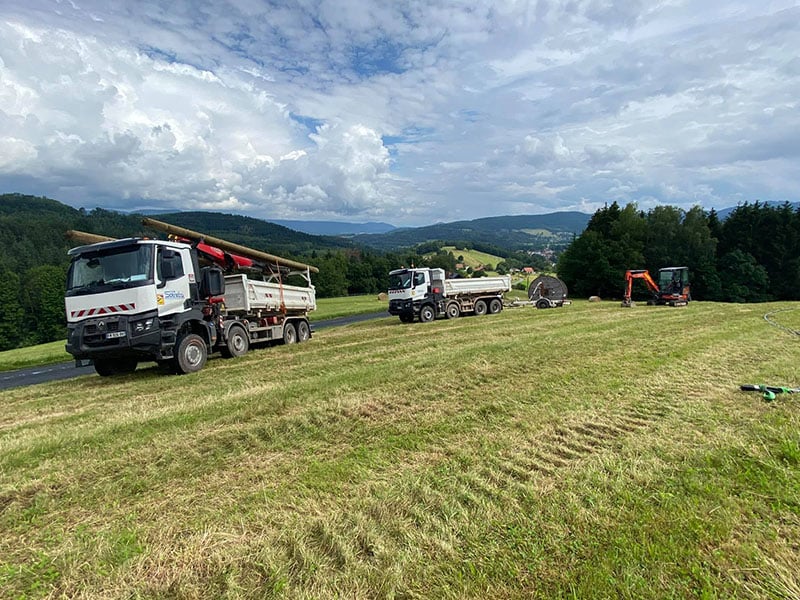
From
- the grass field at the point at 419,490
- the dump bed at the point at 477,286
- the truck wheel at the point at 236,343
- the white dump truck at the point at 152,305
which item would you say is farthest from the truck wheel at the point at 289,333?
the dump bed at the point at 477,286

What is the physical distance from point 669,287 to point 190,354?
2819cm

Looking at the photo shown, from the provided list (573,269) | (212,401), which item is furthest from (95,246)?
(573,269)

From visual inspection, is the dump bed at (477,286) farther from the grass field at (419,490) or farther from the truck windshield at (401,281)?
the grass field at (419,490)

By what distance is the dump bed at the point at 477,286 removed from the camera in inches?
849

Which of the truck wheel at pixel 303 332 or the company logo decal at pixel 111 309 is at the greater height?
the company logo decal at pixel 111 309

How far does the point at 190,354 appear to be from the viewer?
9812 mm

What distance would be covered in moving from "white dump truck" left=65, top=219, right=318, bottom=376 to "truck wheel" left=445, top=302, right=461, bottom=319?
Result: 1086 centimetres

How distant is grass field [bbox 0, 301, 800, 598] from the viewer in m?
2.51

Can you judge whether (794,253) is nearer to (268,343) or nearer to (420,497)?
(268,343)

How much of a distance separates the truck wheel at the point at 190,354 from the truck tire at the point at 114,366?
1.90 m

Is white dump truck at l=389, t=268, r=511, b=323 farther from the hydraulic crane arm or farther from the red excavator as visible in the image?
the red excavator

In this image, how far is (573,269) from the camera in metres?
51.9

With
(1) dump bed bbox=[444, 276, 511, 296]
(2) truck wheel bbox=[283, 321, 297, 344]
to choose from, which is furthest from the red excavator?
(2) truck wheel bbox=[283, 321, 297, 344]

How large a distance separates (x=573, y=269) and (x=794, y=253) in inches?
835
